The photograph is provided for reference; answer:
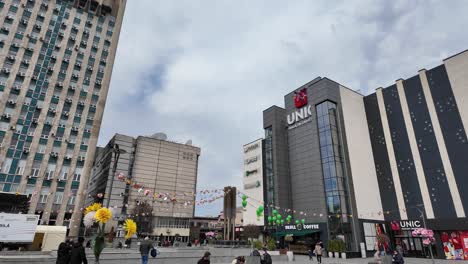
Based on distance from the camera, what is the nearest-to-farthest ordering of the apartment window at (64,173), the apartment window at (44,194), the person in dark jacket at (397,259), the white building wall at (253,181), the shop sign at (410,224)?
the person in dark jacket at (397,259) → the shop sign at (410,224) → the apartment window at (44,194) → the apartment window at (64,173) → the white building wall at (253,181)

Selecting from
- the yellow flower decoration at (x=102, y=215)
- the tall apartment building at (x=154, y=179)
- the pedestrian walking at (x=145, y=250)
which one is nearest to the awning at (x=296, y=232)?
the pedestrian walking at (x=145, y=250)

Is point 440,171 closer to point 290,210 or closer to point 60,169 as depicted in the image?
point 290,210

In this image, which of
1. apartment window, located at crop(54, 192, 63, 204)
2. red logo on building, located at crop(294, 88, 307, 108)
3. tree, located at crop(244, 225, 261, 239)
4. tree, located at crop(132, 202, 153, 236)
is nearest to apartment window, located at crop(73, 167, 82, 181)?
apartment window, located at crop(54, 192, 63, 204)

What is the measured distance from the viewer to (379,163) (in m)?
43.8

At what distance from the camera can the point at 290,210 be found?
158 ft

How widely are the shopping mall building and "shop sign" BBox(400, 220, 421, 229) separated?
122mm

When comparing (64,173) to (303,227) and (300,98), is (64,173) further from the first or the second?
(300,98)

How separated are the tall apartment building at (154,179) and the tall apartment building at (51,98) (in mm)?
27150

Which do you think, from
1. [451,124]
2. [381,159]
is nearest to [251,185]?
[381,159]

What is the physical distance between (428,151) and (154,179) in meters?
77.2

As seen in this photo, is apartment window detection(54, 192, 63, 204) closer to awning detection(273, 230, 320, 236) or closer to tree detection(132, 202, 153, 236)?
tree detection(132, 202, 153, 236)

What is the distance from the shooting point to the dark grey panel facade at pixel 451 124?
1331 inches

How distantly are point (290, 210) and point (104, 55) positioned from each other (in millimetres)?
55131

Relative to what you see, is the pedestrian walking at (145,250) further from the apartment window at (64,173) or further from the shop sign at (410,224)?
the apartment window at (64,173)
